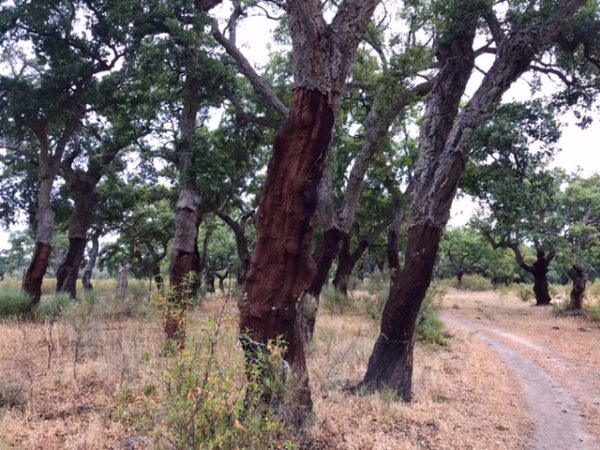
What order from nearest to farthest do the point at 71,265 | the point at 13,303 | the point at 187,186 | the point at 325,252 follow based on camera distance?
the point at 187,186
the point at 325,252
the point at 13,303
the point at 71,265

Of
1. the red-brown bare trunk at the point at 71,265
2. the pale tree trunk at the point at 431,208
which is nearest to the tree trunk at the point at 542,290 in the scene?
the pale tree trunk at the point at 431,208

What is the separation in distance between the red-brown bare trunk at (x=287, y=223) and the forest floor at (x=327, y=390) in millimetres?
458

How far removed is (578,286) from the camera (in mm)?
18734

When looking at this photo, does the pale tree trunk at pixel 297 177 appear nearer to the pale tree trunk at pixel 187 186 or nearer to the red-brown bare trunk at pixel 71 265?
the pale tree trunk at pixel 187 186

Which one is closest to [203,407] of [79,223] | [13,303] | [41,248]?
[13,303]

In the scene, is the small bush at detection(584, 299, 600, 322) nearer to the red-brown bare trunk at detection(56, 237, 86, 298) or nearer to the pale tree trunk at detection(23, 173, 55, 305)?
the pale tree trunk at detection(23, 173, 55, 305)

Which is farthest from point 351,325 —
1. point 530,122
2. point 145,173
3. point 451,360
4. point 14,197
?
point 14,197

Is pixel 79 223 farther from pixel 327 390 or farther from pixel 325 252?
pixel 327 390

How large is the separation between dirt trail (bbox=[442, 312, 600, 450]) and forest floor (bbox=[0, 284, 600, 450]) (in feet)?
0.34

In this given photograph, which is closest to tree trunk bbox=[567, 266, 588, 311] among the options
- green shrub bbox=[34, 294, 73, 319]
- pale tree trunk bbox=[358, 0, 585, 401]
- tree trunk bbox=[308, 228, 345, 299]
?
tree trunk bbox=[308, 228, 345, 299]

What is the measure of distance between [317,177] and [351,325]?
875 cm

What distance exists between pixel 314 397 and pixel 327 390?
455 millimetres

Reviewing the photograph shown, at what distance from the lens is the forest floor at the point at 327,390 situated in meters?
4.69

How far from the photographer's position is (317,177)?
459 centimetres
